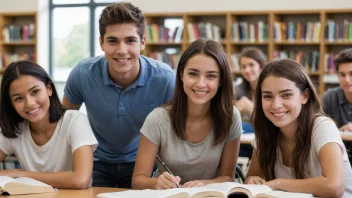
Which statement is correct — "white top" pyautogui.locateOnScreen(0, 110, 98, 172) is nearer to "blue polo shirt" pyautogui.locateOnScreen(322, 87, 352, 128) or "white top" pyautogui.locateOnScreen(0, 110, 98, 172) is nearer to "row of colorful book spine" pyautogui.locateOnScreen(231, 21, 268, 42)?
"blue polo shirt" pyautogui.locateOnScreen(322, 87, 352, 128)

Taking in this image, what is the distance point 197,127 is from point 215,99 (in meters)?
0.15

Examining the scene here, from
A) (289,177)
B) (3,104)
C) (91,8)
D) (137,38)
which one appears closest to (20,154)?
(3,104)

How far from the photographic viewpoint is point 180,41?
8109 mm

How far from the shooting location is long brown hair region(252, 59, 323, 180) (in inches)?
93.8

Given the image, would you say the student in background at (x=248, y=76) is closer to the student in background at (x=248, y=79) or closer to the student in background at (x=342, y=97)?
the student in background at (x=248, y=79)

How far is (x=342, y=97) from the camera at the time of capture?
448 cm

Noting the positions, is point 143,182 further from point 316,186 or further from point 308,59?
point 308,59

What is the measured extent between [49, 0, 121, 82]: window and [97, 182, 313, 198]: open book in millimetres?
7193

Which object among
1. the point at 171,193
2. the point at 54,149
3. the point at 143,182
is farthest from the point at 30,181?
the point at 171,193

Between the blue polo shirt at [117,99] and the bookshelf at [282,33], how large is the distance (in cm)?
475

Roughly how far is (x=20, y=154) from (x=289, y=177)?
123cm

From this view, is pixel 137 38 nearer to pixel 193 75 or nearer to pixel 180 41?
pixel 193 75

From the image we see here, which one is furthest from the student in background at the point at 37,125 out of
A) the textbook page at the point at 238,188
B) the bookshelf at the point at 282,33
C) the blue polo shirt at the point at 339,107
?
the bookshelf at the point at 282,33

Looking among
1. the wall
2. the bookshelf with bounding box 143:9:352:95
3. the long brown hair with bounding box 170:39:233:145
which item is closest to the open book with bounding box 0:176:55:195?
the long brown hair with bounding box 170:39:233:145
